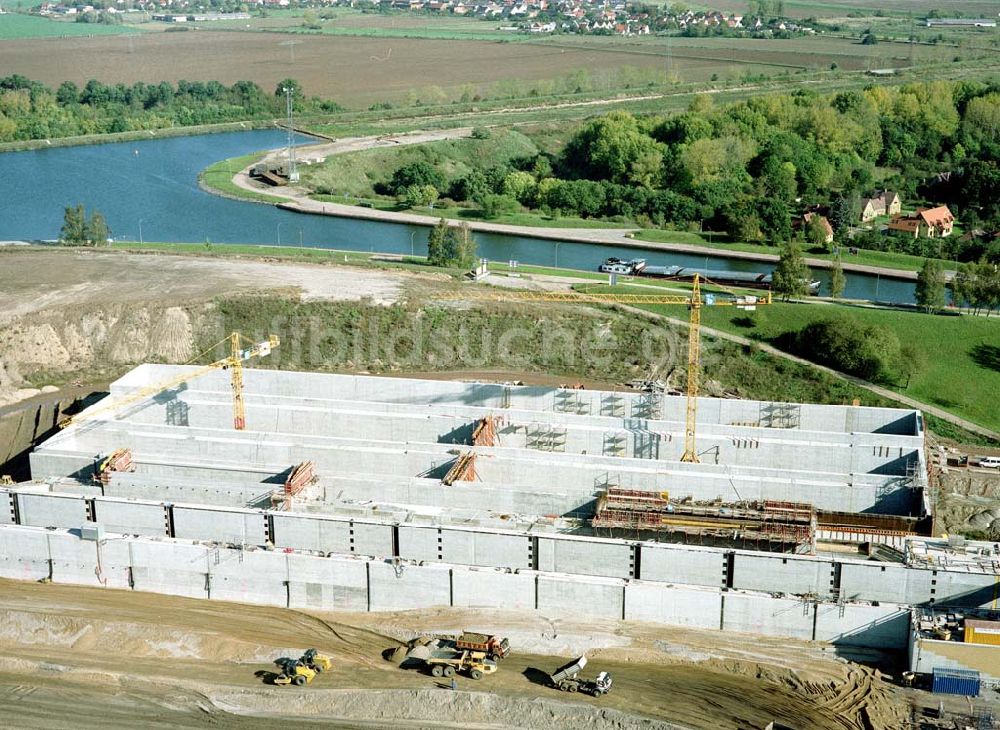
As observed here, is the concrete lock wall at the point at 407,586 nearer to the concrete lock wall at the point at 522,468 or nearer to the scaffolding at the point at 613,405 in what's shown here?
the concrete lock wall at the point at 522,468

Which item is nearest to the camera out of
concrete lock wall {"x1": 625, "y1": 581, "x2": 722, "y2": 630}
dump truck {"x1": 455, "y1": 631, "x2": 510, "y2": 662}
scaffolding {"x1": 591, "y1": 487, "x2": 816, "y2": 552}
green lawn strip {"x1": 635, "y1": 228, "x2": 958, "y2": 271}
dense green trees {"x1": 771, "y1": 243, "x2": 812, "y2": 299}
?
dump truck {"x1": 455, "y1": 631, "x2": 510, "y2": 662}

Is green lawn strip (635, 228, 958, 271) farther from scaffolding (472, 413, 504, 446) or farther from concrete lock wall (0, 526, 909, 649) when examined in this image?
concrete lock wall (0, 526, 909, 649)

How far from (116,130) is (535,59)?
4895 cm

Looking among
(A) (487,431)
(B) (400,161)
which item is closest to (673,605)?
(A) (487,431)

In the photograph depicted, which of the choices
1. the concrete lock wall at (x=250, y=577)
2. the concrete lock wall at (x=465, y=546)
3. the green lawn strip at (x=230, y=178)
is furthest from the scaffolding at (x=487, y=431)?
the green lawn strip at (x=230, y=178)

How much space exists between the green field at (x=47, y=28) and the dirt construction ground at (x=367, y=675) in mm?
129007

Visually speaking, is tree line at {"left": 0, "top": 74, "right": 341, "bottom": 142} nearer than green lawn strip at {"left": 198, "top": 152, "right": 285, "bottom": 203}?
No

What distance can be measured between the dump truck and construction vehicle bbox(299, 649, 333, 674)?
3.54m

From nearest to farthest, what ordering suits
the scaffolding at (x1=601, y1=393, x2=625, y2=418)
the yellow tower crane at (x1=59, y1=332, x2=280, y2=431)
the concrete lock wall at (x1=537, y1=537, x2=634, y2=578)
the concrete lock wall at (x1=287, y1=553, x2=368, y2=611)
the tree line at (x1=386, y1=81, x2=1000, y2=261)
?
the concrete lock wall at (x1=287, y1=553, x2=368, y2=611), the concrete lock wall at (x1=537, y1=537, x2=634, y2=578), the yellow tower crane at (x1=59, y1=332, x2=280, y2=431), the scaffolding at (x1=601, y1=393, x2=625, y2=418), the tree line at (x1=386, y1=81, x2=1000, y2=261)

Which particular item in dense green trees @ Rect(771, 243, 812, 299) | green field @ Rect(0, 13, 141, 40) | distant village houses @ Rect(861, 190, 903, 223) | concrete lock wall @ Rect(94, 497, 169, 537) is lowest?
concrete lock wall @ Rect(94, 497, 169, 537)

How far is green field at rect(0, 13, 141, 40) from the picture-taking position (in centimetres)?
14638

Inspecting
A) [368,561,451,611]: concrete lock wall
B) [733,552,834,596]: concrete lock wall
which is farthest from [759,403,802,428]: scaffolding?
[368,561,451,611]: concrete lock wall

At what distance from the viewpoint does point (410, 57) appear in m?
132

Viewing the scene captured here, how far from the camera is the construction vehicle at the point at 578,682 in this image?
29.3 metres
